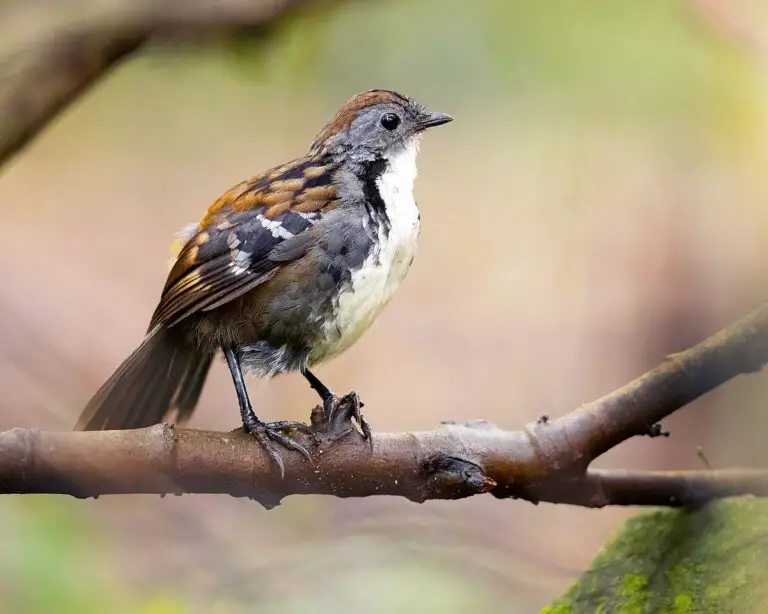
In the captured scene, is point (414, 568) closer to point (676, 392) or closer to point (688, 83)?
point (676, 392)

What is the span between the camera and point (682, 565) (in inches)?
92.6

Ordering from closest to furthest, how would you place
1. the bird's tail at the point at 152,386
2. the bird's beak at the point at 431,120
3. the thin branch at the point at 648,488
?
the thin branch at the point at 648,488 → the bird's tail at the point at 152,386 → the bird's beak at the point at 431,120

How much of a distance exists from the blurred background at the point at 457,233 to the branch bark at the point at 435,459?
69cm

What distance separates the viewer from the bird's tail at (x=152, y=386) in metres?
2.65

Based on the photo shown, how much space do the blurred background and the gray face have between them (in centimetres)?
80

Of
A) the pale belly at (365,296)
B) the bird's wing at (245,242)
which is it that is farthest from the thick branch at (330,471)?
the bird's wing at (245,242)

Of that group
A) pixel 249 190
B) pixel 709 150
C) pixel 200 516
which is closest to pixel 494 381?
pixel 709 150

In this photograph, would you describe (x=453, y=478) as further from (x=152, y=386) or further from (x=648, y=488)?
(x=152, y=386)

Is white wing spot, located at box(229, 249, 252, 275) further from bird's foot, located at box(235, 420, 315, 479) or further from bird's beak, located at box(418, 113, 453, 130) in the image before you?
bird's beak, located at box(418, 113, 453, 130)

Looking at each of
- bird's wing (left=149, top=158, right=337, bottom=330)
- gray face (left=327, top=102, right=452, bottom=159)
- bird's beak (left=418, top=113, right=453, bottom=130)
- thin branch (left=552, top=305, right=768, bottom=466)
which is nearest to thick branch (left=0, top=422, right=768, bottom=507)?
thin branch (left=552, top=305, right=768, bottom=466)

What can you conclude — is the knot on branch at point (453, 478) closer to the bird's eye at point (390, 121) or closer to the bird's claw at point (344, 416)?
the bird's claw at point (344, 416)

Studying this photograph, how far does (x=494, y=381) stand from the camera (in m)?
5.00

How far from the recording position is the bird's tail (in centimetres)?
265

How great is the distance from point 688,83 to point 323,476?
133 inches
